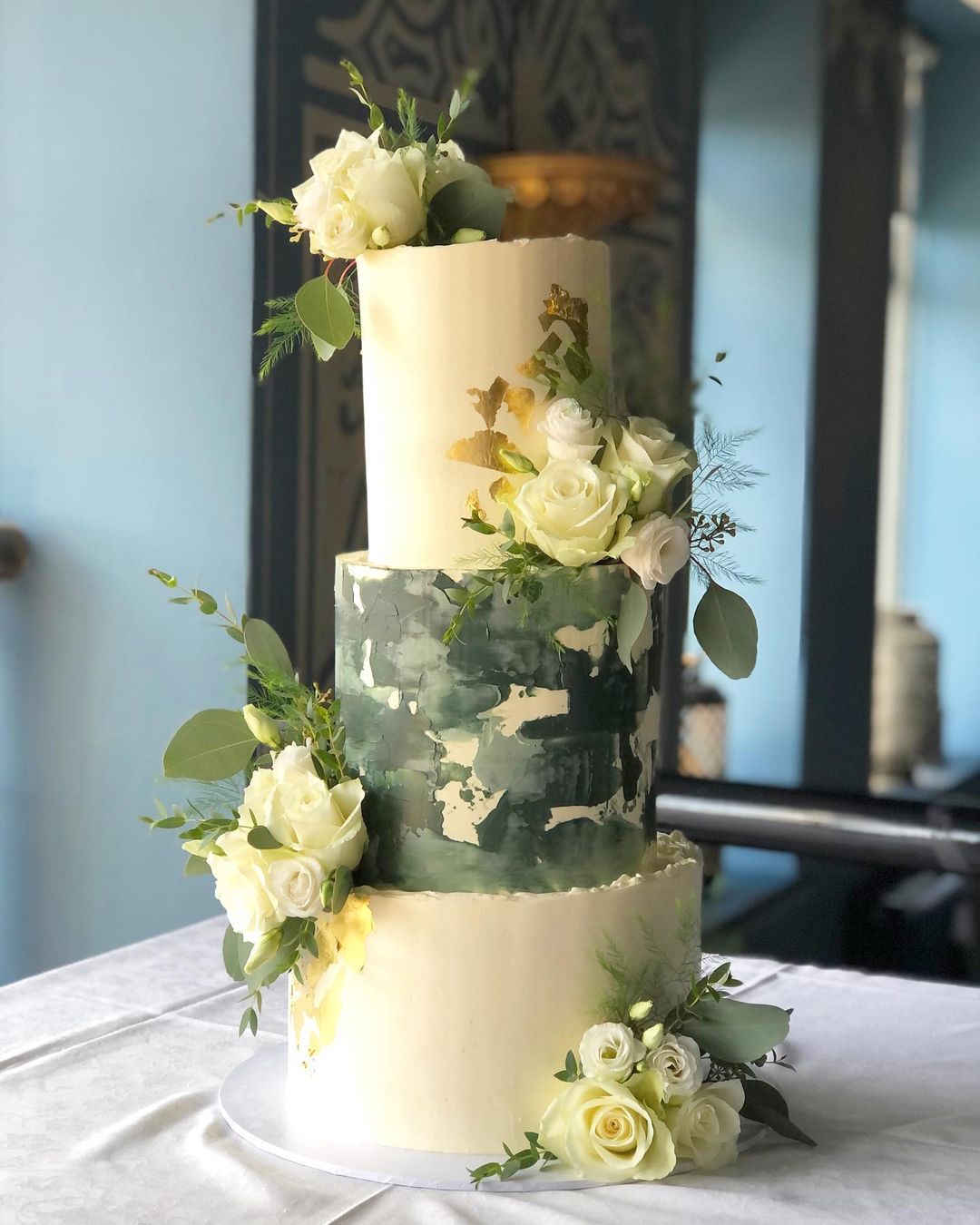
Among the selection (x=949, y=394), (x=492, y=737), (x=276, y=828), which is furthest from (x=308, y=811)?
(x=949, y=394)

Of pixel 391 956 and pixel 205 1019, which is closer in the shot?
pixel 391 956

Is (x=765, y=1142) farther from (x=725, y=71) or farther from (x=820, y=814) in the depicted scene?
(x=725, y=71)

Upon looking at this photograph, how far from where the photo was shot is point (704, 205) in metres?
3.48

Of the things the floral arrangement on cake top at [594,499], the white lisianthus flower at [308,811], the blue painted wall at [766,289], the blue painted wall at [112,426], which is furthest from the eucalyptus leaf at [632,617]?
the blue painted wall at [766,289]

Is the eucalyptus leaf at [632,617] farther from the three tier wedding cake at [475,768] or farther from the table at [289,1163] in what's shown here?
the table at [289,1163]

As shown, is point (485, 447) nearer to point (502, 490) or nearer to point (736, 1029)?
point (502, 490)

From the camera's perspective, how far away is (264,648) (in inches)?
45.3

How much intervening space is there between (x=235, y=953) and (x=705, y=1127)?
36 cm

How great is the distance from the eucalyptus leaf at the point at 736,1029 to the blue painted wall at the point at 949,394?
2711 mm

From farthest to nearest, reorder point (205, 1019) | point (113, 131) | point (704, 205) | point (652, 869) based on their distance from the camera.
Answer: point (704, 205) → point (113, 131) → point (205, 1019) → point (652, 869)

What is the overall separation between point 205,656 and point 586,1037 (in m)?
1.47

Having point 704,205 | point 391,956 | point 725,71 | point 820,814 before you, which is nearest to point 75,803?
point 820,814

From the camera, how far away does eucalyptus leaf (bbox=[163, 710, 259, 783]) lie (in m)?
1.10

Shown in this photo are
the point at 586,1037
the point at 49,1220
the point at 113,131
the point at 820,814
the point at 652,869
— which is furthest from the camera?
the point at 113,131
